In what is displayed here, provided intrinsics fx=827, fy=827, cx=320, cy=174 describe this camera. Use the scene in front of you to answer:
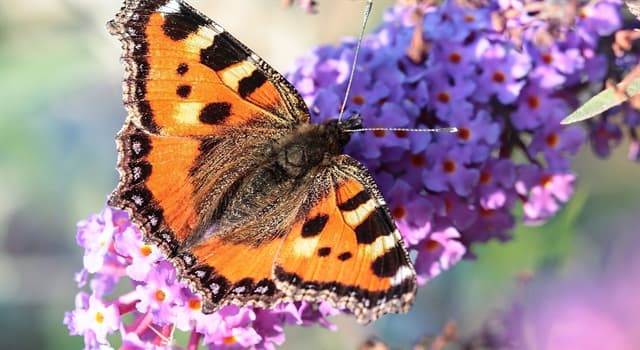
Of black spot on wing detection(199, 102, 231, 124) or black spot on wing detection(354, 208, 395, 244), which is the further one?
black spot on wing detection(199, 102, 231, 124)

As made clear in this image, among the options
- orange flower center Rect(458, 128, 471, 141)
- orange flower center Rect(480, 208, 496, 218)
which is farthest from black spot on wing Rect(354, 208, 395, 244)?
orange flower center Rect(480, 208, 496, 218)

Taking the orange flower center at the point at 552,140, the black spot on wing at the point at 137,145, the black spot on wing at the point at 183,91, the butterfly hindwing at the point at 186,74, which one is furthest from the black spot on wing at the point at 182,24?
the orange flower center at the point at 552,140

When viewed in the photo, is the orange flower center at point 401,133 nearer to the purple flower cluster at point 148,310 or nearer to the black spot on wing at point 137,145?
the purple flower cluster at point 148,310

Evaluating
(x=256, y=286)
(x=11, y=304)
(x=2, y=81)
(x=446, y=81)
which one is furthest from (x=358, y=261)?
(x=11, y=304)

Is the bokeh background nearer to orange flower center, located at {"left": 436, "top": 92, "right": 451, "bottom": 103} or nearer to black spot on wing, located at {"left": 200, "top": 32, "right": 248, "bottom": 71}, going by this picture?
orange flower center, located at {"left": 436, "top": 92, "right": 451, "bottom": 103}

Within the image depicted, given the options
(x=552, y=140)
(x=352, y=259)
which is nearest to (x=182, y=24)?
(x=352, y=259)

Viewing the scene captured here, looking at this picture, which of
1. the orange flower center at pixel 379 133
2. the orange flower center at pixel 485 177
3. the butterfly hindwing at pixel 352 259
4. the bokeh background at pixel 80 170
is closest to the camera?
the butterfly hindwing at pixel 352 259
